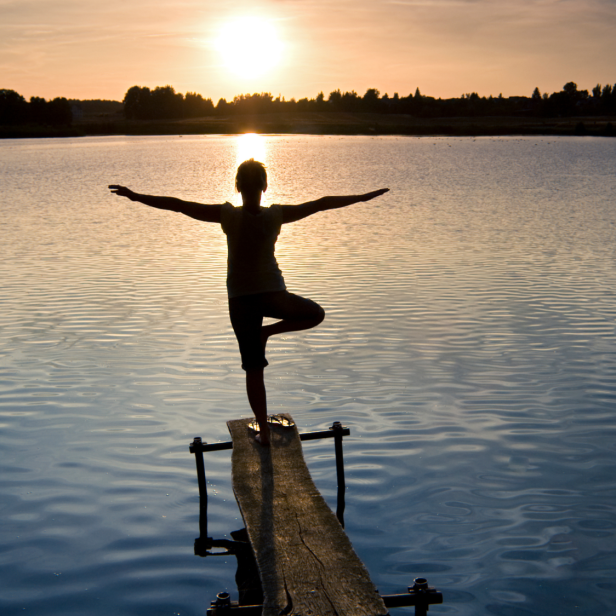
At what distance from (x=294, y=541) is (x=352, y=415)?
4.08m

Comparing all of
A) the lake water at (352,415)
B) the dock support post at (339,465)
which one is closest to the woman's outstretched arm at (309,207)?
the dock support post at (339,465)

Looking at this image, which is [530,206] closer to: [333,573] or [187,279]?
[187,279]

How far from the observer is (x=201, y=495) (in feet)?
21.6

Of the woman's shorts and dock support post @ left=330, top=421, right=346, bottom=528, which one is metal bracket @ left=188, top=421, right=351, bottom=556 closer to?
dock support post @ left=330, top=421, right=346, bottom=528

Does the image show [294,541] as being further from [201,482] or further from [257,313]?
[201,482]

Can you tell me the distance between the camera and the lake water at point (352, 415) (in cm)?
559

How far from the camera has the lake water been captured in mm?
5590

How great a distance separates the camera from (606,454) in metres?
7.52

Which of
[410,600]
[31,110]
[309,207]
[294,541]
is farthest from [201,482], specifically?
[31,110]

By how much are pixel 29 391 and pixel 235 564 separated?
4.78 meters

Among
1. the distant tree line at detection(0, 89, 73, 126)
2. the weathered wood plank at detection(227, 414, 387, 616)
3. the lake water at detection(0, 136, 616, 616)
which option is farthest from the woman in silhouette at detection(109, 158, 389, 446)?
the distant tree line at detection(0, 89, 73, 126)

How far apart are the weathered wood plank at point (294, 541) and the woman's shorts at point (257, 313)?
2.76 ft

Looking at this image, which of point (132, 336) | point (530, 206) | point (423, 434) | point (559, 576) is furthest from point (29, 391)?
point (530, 206)

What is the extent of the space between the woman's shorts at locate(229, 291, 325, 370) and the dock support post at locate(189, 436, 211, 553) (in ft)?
3.05
